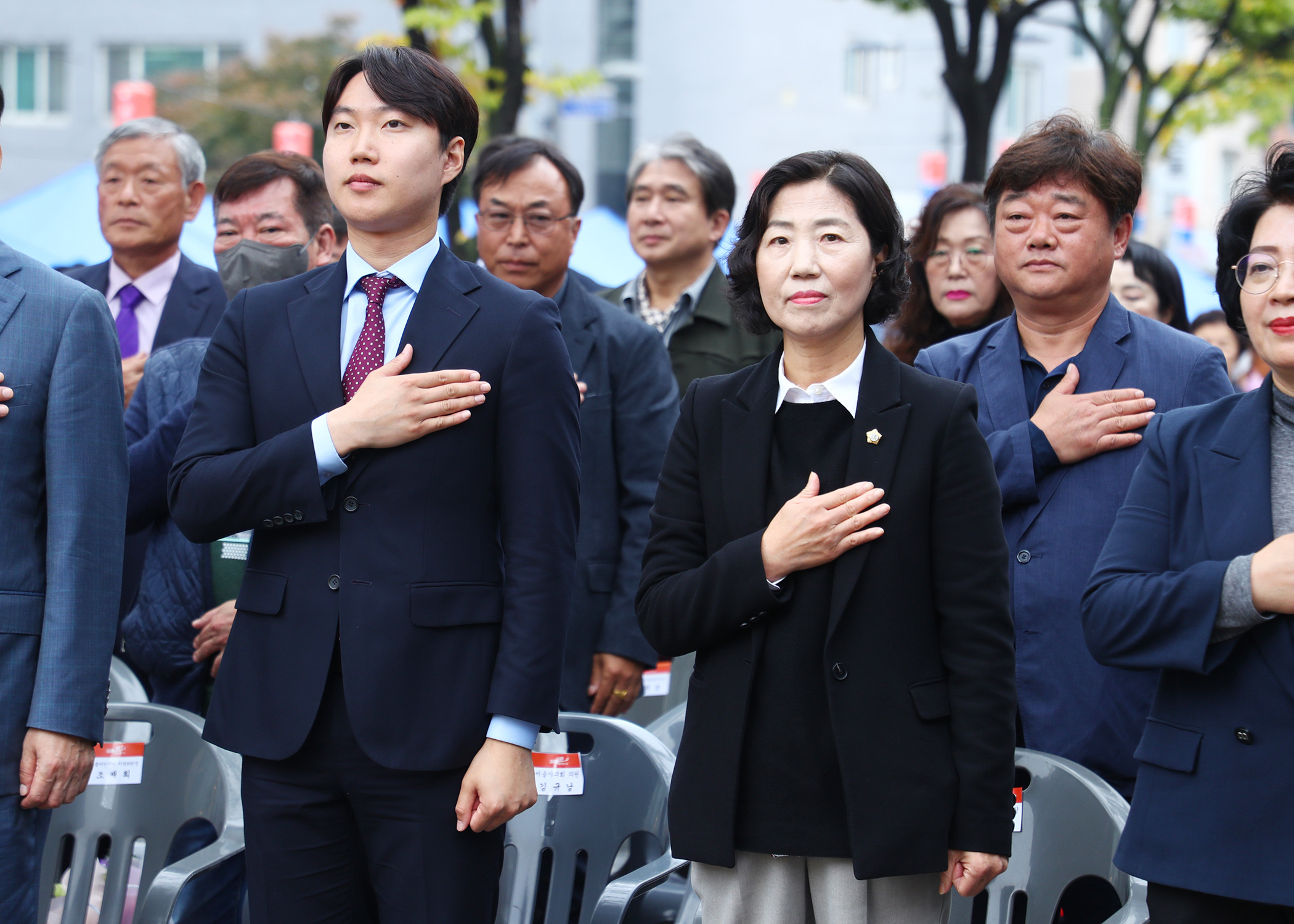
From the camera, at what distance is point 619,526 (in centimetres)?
394

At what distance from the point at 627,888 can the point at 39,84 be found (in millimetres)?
25789

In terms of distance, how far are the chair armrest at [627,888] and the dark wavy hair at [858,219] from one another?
3.79ft

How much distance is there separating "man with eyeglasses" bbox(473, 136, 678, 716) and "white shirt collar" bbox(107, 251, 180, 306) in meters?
1.35

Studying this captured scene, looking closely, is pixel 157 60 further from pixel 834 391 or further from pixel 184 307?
pixel 834 391

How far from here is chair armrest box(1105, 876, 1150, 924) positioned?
245 cm

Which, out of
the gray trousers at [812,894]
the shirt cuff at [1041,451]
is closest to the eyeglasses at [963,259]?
the shirt cuff at [1041,451]

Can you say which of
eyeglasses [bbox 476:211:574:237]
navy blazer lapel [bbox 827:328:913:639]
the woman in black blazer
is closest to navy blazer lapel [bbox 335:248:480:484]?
the woman in black blazer

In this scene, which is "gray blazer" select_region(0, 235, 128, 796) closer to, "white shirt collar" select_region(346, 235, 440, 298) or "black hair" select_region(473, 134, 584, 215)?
"white shirt collar" select_region(346, 235, 440, 298)

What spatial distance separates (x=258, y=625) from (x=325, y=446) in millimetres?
363

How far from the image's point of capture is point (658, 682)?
443 centimetres


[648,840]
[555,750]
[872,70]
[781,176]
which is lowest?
[648,840]

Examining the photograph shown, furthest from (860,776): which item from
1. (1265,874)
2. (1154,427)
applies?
(1154,427)

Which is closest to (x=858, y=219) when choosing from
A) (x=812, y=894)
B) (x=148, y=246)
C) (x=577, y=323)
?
(x=812, y=894)

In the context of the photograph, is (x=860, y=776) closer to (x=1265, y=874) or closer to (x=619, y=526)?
(x=1265, y=874)
